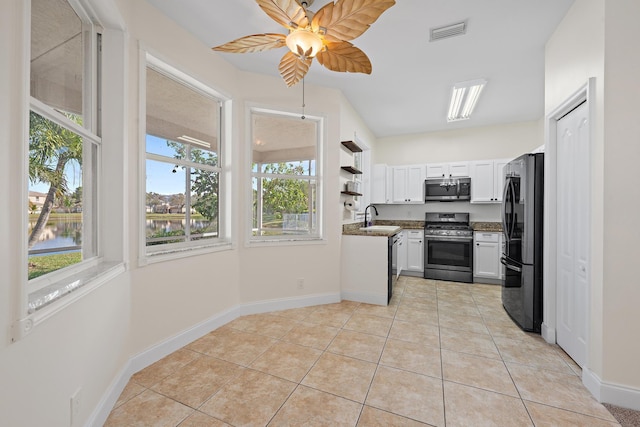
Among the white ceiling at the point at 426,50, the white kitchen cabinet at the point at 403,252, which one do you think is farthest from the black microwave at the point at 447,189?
the white ceiling at the point at 426,50

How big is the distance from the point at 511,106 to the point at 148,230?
4905 mm

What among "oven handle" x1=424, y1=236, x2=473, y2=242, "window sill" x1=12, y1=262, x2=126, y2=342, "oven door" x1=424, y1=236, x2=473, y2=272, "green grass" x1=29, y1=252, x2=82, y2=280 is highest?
"green grass" x1=29, y1=252, x2=82, y2=280

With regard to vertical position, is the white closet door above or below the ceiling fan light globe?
below

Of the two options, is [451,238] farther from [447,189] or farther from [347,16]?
[347,16]

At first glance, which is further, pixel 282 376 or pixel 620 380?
pixel 282 376

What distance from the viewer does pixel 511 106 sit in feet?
13.3

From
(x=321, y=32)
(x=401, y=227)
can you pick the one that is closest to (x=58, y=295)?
(x=321, y=32)

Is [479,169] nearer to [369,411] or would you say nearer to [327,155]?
[327,155]

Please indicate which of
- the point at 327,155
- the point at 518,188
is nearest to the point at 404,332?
the point at 518,188

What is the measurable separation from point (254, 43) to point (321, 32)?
489mm

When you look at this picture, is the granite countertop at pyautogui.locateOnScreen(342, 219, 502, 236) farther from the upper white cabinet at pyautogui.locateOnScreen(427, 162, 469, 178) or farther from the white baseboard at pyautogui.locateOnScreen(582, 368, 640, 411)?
the white baseboard at pyautogui.locateOnScreen(582, 368, 640, 411)

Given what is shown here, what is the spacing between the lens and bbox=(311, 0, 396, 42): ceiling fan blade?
1.49 metres

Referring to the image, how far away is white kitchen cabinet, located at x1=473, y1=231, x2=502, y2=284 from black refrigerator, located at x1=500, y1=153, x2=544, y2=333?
161 centimetres

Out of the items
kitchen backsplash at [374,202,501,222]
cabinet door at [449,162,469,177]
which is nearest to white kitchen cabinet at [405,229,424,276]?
kitchen backsplash at [374,202,501,222]
